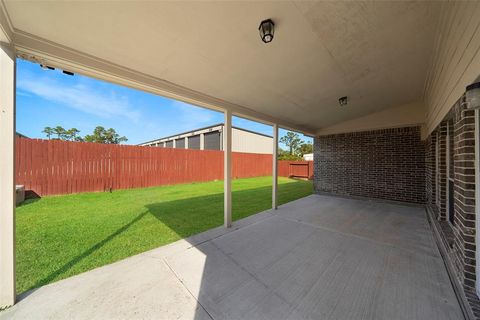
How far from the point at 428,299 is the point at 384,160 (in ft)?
18.0

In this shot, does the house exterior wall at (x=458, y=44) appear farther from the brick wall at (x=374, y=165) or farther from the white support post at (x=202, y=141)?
the white support post at (x=202, y=141)

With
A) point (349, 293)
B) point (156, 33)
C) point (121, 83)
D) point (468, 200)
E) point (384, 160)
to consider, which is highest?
point (156, 33)

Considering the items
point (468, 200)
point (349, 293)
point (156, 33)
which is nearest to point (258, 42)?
point (156, 33)

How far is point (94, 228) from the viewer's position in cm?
362

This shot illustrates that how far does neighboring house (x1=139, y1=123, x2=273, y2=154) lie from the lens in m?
17.4

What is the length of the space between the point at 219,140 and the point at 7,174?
15432 mm

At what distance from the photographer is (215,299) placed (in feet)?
6.04

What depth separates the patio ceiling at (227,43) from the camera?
1.68 m

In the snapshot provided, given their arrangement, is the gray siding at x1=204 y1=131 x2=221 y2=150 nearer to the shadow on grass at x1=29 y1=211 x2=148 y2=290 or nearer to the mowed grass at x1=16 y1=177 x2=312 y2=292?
the mowed grass at x1=16 y1=177 x2=312 y2=292

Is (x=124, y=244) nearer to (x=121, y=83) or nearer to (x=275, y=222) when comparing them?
(x=121, y=83)

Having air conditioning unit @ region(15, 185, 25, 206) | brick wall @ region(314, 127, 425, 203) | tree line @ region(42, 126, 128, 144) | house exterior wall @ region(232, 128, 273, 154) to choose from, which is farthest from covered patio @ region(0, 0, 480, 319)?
tree line @ region(42, 126, 128, 144)

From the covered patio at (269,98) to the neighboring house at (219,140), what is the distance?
44.8ft

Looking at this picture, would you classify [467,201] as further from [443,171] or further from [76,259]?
[76,259]

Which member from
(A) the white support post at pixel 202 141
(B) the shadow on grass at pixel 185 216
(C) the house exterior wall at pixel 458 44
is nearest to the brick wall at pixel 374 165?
(B) the shadow on grass at pixel 185 216
